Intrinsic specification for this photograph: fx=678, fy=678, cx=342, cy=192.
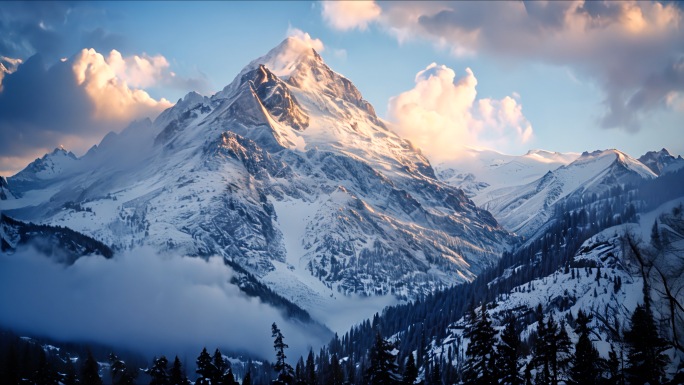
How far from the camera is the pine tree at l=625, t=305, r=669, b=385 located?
214ft

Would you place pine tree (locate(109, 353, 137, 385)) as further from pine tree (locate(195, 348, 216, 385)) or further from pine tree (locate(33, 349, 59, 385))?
pine tree (locate(195, 348, 216, 385))

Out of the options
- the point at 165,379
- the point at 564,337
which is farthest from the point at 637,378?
the point at 165,379

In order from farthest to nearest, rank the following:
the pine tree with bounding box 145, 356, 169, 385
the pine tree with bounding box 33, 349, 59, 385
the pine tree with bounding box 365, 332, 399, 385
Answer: the pine tree with bounding box 33, 349, 59, 385 < the pine tree with bounding box 145, 356, 169, 385 < the pine tree with bounding box 365, 332, 399, 385

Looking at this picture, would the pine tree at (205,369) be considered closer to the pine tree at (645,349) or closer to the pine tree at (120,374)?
the pine tree at (120,374)

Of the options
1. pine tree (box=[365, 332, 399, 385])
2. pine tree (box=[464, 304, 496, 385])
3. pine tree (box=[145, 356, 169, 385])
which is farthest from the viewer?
pine tree (box=[145, 356, 169, 385])

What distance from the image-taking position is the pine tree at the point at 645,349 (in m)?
65.2

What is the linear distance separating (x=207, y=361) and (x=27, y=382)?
39346mm

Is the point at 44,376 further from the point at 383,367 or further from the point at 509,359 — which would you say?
the point at 509,359

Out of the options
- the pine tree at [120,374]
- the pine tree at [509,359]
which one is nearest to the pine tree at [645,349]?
the pine tree at [509,359]

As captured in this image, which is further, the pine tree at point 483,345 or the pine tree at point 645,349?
the pine tree at point 483,345

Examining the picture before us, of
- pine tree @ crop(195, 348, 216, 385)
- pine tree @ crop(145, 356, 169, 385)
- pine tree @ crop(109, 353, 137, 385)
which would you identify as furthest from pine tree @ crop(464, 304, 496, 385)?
pine tree @ crop(109, 353, 137, 385)

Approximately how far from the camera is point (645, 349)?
69500 mm

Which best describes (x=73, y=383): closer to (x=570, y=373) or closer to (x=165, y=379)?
(x=165, y=379)

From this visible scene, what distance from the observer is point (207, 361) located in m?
81.1
